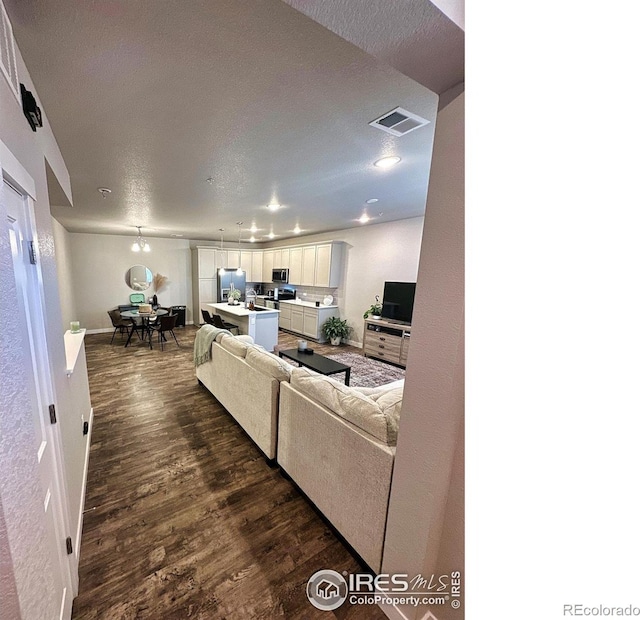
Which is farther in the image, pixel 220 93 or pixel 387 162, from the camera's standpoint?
pixel 387 162

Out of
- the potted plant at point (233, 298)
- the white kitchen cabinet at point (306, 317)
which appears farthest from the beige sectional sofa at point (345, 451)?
the potted plant at point (233, 298)

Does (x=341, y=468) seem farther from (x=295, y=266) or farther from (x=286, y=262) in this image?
(x=286, y=262)

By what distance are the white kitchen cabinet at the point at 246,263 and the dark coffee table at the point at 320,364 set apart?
5031 mm

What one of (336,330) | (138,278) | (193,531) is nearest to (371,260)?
(336,330)

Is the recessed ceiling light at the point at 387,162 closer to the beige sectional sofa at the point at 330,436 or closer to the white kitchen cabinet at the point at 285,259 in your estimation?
the beige sectional sofa at the point at 330,436

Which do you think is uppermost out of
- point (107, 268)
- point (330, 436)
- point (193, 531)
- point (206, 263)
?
point (206, 263)

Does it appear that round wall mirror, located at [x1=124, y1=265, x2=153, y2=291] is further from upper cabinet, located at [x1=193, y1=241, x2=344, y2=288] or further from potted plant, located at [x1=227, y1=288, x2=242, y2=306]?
potted plant, located at [x1=227, y1=288, x2=242, y2=306]

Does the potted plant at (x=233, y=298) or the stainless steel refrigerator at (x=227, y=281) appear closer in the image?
the potted plant at (x=233, y=298)

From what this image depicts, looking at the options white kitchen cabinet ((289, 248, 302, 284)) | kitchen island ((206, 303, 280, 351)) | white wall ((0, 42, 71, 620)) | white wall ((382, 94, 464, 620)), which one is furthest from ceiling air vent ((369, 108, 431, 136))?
white kitchen cabinet ((289, 248, 302, 284))

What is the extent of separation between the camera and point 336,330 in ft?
19.4

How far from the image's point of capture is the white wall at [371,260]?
4832mm

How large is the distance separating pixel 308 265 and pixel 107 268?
503 centimetres
